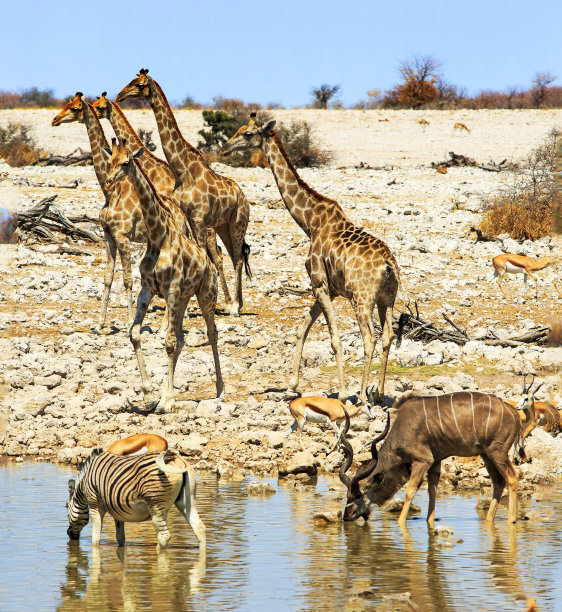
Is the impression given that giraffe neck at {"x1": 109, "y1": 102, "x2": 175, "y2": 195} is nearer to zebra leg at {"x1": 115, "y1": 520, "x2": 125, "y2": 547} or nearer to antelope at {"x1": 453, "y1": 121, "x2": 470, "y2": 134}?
zebra leg at {"x1": 115, "y1": 520, "x2": 125, "y2": 547}

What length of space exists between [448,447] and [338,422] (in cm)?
300

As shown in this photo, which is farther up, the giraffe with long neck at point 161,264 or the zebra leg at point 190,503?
the giraffe with long neck at point 161,264

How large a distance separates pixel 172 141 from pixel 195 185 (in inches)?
31.1

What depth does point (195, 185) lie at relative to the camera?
51.7ft

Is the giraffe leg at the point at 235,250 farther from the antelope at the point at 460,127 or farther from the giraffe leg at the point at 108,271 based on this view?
the antelope at the point at 460,127

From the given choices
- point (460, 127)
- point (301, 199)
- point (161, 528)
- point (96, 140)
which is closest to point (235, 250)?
point (96, 140)

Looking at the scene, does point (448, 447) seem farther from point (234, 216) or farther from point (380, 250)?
point (234, 216)

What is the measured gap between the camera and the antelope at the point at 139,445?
8.94 meters

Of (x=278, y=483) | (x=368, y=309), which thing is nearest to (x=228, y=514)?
(x=278, y=483)

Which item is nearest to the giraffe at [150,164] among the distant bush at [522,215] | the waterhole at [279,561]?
the distant bush at [522,215]

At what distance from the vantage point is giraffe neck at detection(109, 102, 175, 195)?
15877 millimetres

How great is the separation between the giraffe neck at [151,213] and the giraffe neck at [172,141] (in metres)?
3.53

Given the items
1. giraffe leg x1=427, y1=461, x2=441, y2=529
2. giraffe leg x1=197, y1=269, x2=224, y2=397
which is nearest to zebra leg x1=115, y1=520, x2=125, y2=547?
giraffe leg x1=427, y1=461, x2=441, y2=529

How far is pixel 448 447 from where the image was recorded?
8.12 m
